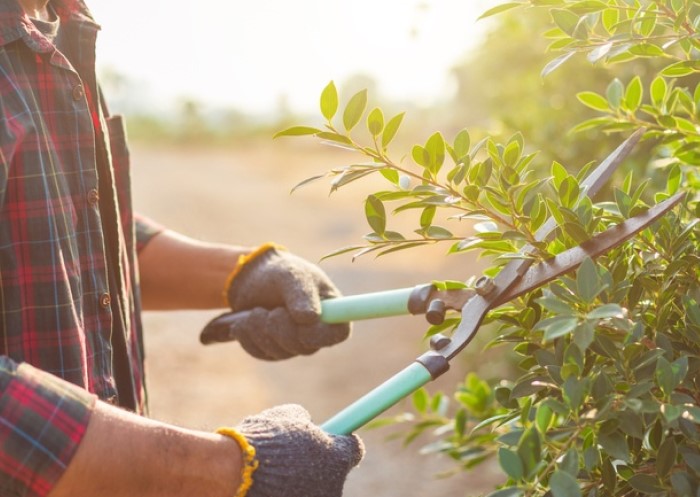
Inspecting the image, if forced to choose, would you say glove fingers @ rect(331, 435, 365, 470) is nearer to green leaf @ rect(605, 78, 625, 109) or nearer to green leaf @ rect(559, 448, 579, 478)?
green leaf @ rect(559, 448, 579, 478)

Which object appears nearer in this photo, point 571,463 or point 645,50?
point 571,463

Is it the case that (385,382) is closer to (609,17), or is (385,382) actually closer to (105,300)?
(105,300)

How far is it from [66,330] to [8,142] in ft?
1.07

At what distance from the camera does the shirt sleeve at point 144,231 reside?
7.20ft

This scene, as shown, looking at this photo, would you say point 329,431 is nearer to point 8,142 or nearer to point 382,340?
point 8,142

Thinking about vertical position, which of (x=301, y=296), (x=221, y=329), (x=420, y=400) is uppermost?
(x=301, y=296)

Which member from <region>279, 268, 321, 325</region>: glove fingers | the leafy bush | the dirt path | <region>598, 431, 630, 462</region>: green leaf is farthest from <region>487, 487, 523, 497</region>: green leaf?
<region>279, 268, 321, 325</region>: glove fingers

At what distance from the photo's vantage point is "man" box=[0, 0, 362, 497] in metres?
1.27

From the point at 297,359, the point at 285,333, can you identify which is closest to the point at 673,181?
the point at 285,333

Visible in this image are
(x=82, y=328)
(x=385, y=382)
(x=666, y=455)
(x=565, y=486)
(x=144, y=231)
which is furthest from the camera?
(x=144, y=231)

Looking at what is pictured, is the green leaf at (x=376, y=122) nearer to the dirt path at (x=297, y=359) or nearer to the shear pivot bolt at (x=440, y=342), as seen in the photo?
the shear pivot bolt at (x=440, y=342)

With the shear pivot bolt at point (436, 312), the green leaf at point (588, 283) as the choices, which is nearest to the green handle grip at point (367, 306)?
the shear pivot bolt at point (436, 312)

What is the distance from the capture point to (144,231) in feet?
7.23

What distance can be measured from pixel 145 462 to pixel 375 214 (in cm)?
52
